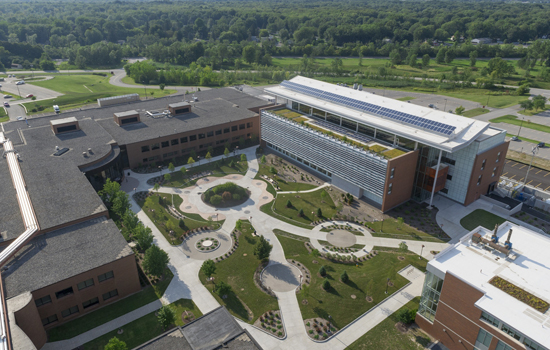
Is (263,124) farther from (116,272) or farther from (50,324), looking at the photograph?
(50,324)

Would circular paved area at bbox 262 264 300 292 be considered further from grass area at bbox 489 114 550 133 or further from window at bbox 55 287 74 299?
grass area at bbox 489 114 550 133

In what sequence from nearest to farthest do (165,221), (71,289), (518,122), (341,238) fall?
1. (71,289)
2. (341,238)
3. (165,221)
4. (518,122)

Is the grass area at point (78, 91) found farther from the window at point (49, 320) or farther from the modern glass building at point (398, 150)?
the window at point (49, 320)

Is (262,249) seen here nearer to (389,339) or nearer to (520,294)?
(389,339)

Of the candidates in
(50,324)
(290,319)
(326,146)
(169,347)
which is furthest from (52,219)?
(326,146)

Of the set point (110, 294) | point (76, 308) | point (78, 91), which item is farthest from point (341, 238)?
point (78, 91)

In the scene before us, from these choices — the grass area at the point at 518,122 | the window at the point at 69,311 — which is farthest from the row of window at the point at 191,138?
the grass area at the point at 518,122

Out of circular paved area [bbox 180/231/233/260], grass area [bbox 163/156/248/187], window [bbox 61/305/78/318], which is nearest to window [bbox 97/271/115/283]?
window [bbox 61/305/78/318]
